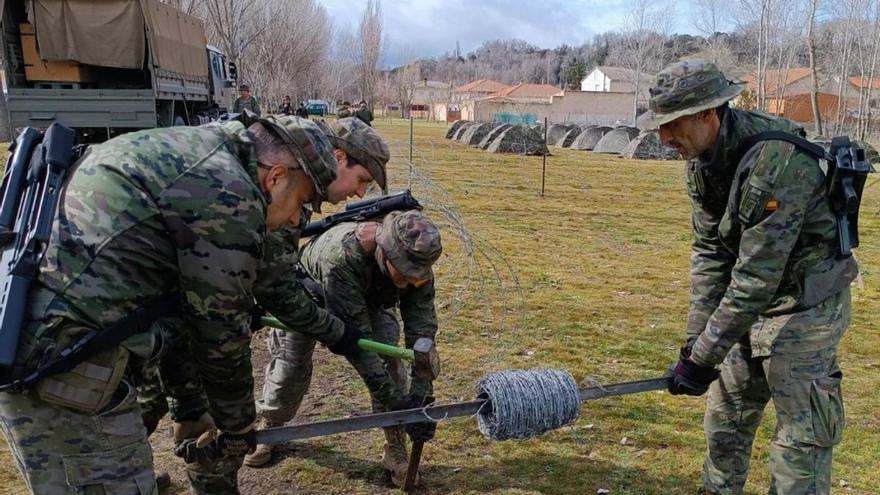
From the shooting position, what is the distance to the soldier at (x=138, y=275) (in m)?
2.12

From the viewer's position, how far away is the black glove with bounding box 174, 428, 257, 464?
280cm

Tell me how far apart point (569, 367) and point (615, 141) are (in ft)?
87.2

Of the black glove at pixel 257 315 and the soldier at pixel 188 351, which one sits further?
the black glove at pixel 257 315

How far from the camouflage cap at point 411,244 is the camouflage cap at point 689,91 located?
1231mm

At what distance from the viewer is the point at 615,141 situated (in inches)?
1214

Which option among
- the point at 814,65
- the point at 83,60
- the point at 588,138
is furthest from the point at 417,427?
the point at 588,138

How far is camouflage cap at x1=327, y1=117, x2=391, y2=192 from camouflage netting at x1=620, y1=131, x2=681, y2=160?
25.8 metres

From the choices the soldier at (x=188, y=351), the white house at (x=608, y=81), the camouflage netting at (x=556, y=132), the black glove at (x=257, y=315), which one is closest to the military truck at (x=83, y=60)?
the soldier at (x=188, y=351)

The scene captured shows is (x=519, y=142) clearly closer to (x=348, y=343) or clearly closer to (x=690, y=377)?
(x=690, y=377)

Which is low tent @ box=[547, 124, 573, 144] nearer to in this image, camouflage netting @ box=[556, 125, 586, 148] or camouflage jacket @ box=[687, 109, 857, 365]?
camouflage netting @ box=[556, 125, 586, 148]

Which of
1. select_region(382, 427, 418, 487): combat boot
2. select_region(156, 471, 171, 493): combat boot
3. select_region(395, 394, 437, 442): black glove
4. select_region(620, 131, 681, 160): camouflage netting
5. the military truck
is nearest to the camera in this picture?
select_region(395, 394, 437, 442): black glove

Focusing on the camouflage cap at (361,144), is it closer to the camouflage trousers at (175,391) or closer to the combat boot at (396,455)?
the camouflage trousers at (175,391)

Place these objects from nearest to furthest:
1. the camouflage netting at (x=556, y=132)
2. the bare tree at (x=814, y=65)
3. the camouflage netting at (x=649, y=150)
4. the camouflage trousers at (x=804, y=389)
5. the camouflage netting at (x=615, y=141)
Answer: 1. the camouflage trousers at (x=804, y=389)
2. the bare tree at (x=814, y=65)
3. the camouflage netting at (x=649, y=150)
4. the camouflage netting at (x=615, y=141)
5. the camouflage netting at (x=556, y=132)

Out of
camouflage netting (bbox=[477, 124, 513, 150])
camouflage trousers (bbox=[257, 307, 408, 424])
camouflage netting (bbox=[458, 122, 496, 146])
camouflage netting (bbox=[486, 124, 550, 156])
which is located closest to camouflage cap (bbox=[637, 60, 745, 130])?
camouflage trousers (bbox=[257, 307, 408, 424])
